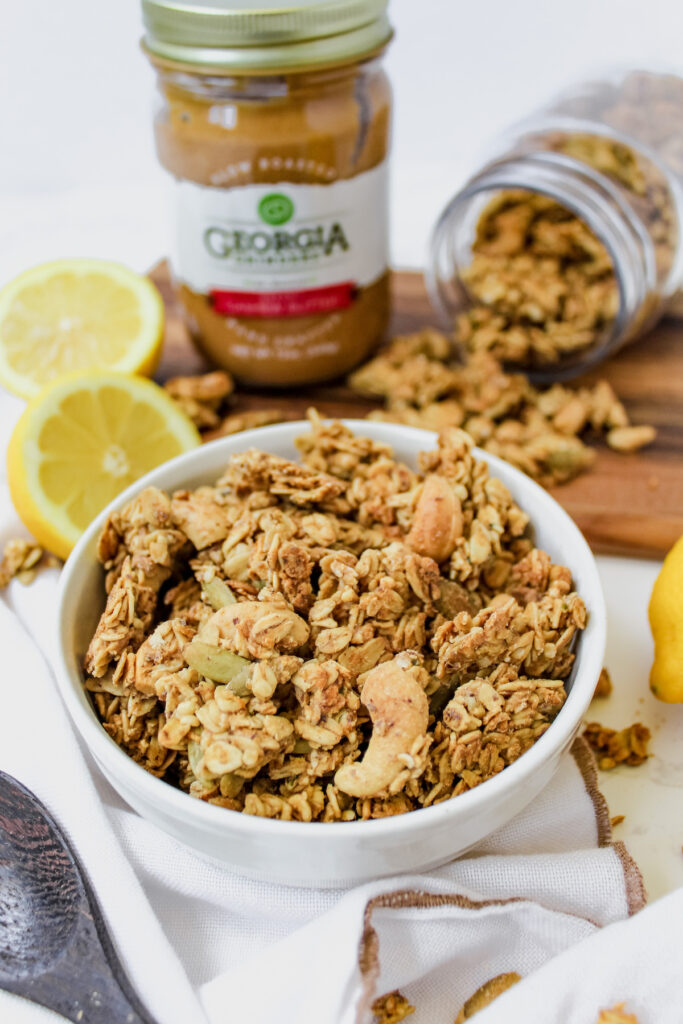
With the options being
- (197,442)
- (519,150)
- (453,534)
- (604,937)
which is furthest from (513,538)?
(519,150)

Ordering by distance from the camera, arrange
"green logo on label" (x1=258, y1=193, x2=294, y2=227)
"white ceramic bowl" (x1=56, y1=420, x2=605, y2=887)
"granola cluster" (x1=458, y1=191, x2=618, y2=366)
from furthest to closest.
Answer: "granola cluster" (x1=458, y1=191, x2=618, y2=366), "green logo on label" (x1=258, y1=193, x2=294, y2=227), "white ceramic bowl" (x1=56, y1=420, x2=605, y2=887)

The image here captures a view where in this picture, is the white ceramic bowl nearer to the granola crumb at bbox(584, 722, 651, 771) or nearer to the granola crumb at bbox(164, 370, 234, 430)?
the granola crumb at bbox(584, 722, 651, 771)

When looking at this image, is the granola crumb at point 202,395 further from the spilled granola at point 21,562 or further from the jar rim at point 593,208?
the jar rim at point 593,208

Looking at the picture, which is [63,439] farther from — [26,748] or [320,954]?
[320,954]

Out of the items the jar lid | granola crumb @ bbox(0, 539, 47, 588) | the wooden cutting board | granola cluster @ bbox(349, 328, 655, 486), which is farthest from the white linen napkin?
the jar lid

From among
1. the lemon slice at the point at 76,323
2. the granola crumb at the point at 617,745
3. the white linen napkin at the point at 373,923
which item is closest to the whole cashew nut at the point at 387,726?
the white linen napkin at the point at 373,923

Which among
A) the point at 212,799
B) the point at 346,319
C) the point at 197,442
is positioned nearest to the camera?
the point at 212,799

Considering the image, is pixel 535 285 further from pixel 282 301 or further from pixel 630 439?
pixel 282 301
